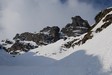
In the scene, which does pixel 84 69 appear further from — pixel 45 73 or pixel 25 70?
pixel 25 70

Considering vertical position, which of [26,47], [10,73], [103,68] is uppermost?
[26,47]

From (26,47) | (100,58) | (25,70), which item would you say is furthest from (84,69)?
(26,47)

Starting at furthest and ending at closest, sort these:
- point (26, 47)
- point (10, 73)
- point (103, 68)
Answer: point (26, 47), point (10, 73), point (103, 68)

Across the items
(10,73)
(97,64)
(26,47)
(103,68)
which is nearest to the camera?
(103,68)

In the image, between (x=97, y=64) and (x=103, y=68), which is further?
(x=97, y=64)

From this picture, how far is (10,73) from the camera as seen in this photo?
3650 centimetres

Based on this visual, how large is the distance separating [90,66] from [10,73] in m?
9.66

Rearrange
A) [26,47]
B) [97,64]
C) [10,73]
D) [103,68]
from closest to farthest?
[103,68]
[97,64]
[10,73]
[26,47]

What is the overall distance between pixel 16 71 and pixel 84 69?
9191 millimetres

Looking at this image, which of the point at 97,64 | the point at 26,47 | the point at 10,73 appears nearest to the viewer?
the point at 97,64

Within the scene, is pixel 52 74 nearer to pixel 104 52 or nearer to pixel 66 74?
pixel 66 74

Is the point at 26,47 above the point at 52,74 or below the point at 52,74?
above

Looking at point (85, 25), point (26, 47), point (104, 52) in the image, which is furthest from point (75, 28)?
point (104, 52)

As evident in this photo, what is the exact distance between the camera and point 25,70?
37.6 meters
